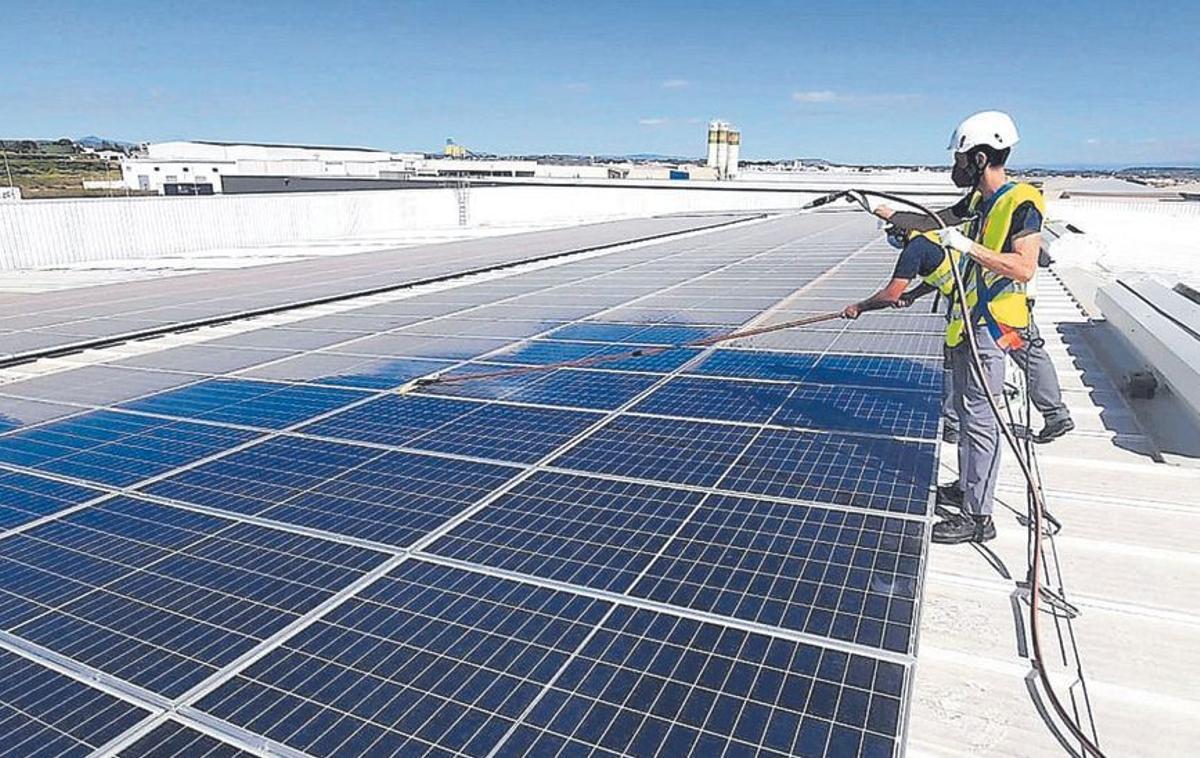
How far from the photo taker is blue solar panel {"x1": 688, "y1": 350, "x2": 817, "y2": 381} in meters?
7.18

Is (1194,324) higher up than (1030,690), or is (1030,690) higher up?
(1194,324)

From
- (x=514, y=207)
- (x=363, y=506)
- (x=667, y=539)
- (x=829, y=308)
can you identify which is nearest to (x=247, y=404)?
(x=363, y=506)

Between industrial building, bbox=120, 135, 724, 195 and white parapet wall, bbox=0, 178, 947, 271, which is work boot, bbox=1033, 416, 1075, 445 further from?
industrial building, bbox=120, 135, 724, 195

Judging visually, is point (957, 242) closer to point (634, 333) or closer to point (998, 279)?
point (998, 279)

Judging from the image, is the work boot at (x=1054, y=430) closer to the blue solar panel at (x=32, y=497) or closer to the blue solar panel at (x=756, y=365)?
the blue solar panel at (x=756, y=365)

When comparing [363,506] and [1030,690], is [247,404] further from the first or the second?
[1030,690]

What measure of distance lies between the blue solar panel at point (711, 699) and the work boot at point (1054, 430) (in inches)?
171

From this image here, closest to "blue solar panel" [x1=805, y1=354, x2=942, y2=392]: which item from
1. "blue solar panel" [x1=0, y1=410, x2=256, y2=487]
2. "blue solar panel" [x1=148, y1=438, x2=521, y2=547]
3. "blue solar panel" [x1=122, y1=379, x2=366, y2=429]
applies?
"blue solar panel" [x1=148, y1=438, x2=521, y2=547]

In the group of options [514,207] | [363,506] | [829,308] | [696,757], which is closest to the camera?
[696,757]

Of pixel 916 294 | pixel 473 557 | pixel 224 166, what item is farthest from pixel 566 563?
pixel 224 166

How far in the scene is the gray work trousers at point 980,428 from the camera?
4.57m

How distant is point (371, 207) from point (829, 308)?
96.0 ft

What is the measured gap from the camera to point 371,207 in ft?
115

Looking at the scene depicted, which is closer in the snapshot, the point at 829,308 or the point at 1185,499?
the point at 1185,499
